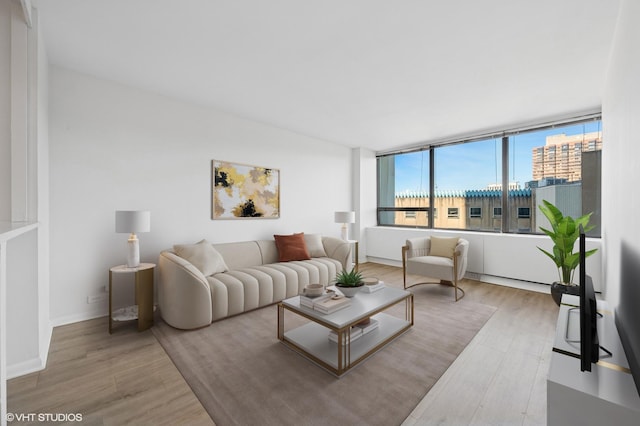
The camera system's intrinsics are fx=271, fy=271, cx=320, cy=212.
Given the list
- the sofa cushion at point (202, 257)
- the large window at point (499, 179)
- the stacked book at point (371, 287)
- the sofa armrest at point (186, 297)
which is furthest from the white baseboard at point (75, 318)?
the large window at point (499, 179)

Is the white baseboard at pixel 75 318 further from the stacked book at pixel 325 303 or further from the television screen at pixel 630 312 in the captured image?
the television screen at pixel 630 312

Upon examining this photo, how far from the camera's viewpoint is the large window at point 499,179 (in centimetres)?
392

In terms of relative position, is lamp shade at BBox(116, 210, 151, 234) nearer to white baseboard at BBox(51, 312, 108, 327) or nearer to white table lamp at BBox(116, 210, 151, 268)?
white table lamp at BBox(116, 210, 151, 268)

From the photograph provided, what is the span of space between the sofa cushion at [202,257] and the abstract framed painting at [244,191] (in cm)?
69

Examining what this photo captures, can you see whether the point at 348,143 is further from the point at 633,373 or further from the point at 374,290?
the point at 633,373

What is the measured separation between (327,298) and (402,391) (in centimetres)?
89

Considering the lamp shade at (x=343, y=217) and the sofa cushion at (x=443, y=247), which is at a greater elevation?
the lamp shade at (x=343, y=217)

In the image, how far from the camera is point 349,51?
2.44m

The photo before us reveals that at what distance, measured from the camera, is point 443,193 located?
543cm

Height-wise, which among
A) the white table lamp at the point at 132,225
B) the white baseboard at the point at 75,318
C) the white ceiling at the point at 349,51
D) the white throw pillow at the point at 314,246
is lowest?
the white baseboard at the point at 75,318

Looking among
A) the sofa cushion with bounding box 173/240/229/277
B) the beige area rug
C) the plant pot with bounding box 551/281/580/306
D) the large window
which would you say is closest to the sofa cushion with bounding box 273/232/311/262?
the sofa cushion with bounding box 173/240/229/277

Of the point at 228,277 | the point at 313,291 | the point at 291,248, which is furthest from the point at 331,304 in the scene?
the point at 291,248

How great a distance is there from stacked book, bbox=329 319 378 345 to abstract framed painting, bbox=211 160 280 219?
242cm

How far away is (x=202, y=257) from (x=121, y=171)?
4.44ft
